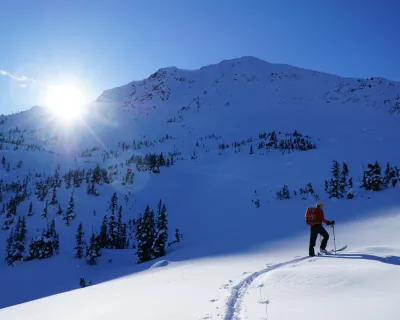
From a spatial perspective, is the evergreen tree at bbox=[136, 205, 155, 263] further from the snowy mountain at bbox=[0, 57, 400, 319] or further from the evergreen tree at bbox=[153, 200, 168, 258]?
the evergreen tree at bbox=[153, 200, 168, 258]

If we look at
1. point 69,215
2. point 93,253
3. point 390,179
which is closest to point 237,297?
point 390,179

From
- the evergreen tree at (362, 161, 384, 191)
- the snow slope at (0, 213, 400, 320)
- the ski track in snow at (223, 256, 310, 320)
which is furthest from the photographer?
the evergreen tree at (362, 161, 384, 191)

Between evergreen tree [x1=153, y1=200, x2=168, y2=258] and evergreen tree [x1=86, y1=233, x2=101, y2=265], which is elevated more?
evergreen tree [x1=153, y1=200, x2=168, y2=258]

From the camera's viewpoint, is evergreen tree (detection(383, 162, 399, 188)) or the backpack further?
evergreen tree (detection(383, 162, 399, 188))

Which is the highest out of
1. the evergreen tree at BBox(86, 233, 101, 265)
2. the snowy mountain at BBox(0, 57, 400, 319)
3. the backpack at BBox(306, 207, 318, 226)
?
the backpack at BBox(306, 207, 318, 226)

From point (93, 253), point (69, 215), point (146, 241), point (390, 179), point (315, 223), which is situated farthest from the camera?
point (69, 215)

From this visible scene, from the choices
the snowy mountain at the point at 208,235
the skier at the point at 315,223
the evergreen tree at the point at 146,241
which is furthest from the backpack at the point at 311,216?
the evergreen tree at the point at 146,241

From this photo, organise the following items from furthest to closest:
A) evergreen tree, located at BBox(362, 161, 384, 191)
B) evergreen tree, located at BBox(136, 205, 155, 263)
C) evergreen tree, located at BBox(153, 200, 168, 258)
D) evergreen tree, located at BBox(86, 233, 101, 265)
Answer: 1. evergreen tree, located at BBox(86, 233, 101, 265)
2. evergreen tree, located at BBox(136, 205, 155, 263)
3. evergreen tree, located at BBox(153, 200, 168, 258)
4. evergreen tree, located at BBox(362, 161, 384, 191)

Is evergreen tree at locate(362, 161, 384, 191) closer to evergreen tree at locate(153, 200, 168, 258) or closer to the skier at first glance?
evergreen tree at locate(153, 200, 168, 258)

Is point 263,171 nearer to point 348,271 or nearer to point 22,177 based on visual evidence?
point 348,271

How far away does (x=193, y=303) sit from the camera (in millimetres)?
7289

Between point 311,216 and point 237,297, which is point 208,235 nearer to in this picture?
point 311,216

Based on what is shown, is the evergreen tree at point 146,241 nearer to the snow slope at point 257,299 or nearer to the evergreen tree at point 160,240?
the evergreen tree at point 160,240

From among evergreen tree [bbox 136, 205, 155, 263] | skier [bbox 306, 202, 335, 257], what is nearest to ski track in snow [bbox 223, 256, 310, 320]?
skier [bbox 306, 202, 335, 257]
